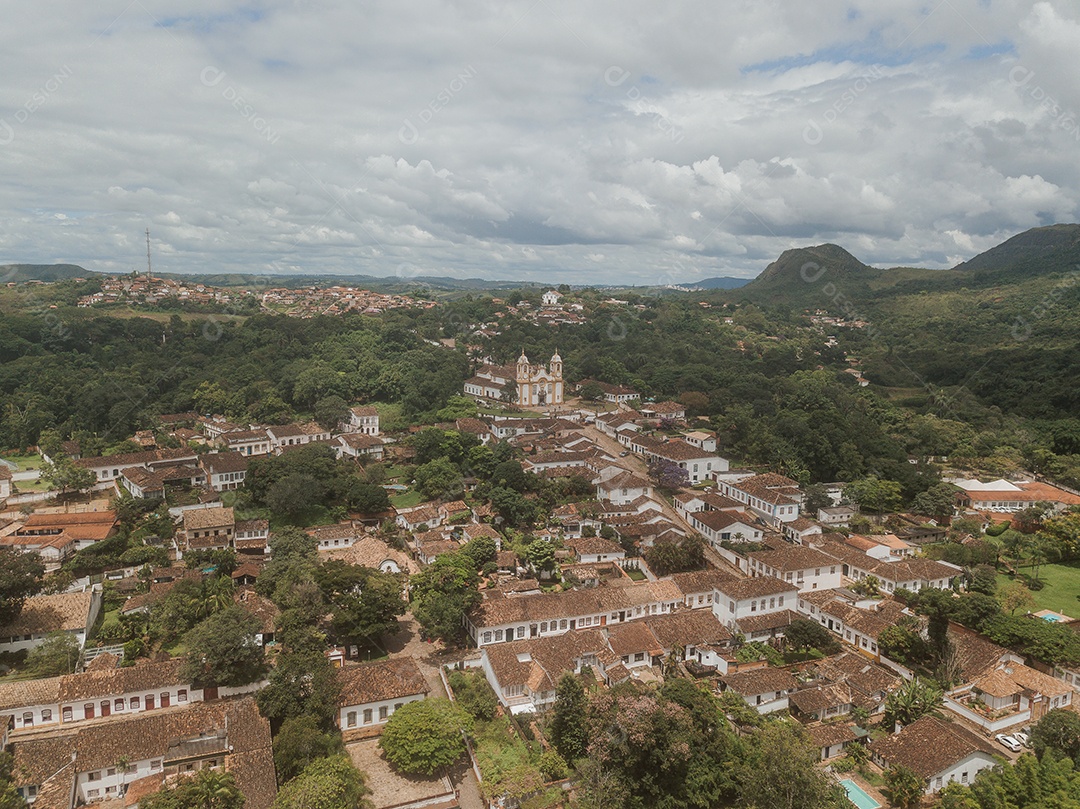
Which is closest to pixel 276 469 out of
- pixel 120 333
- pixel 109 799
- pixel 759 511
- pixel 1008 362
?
pixel 109 799

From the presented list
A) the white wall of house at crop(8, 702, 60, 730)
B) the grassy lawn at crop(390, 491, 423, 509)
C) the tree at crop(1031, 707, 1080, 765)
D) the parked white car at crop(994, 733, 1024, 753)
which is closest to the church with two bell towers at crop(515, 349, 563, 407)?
the grassy lawn at crop(390, 491, 423, 509)

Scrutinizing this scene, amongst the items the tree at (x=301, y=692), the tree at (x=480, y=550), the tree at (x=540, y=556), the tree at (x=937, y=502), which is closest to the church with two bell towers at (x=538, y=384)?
the tree at (x=480, y=550)

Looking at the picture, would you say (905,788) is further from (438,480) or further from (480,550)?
(438,480)

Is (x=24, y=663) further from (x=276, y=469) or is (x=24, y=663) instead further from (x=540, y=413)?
(x=540, y=413)

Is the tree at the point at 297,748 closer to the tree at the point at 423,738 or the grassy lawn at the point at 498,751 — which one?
the tree at the point at 423,738

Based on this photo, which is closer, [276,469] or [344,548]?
[344,548]

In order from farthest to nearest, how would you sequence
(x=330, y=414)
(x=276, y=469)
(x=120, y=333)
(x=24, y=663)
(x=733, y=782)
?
1. (x=120, y=333)
2. (x=330, y=414)
3. (x=276, y=469)
4. (x=24, y=663)
5. (x=733, y=782)
